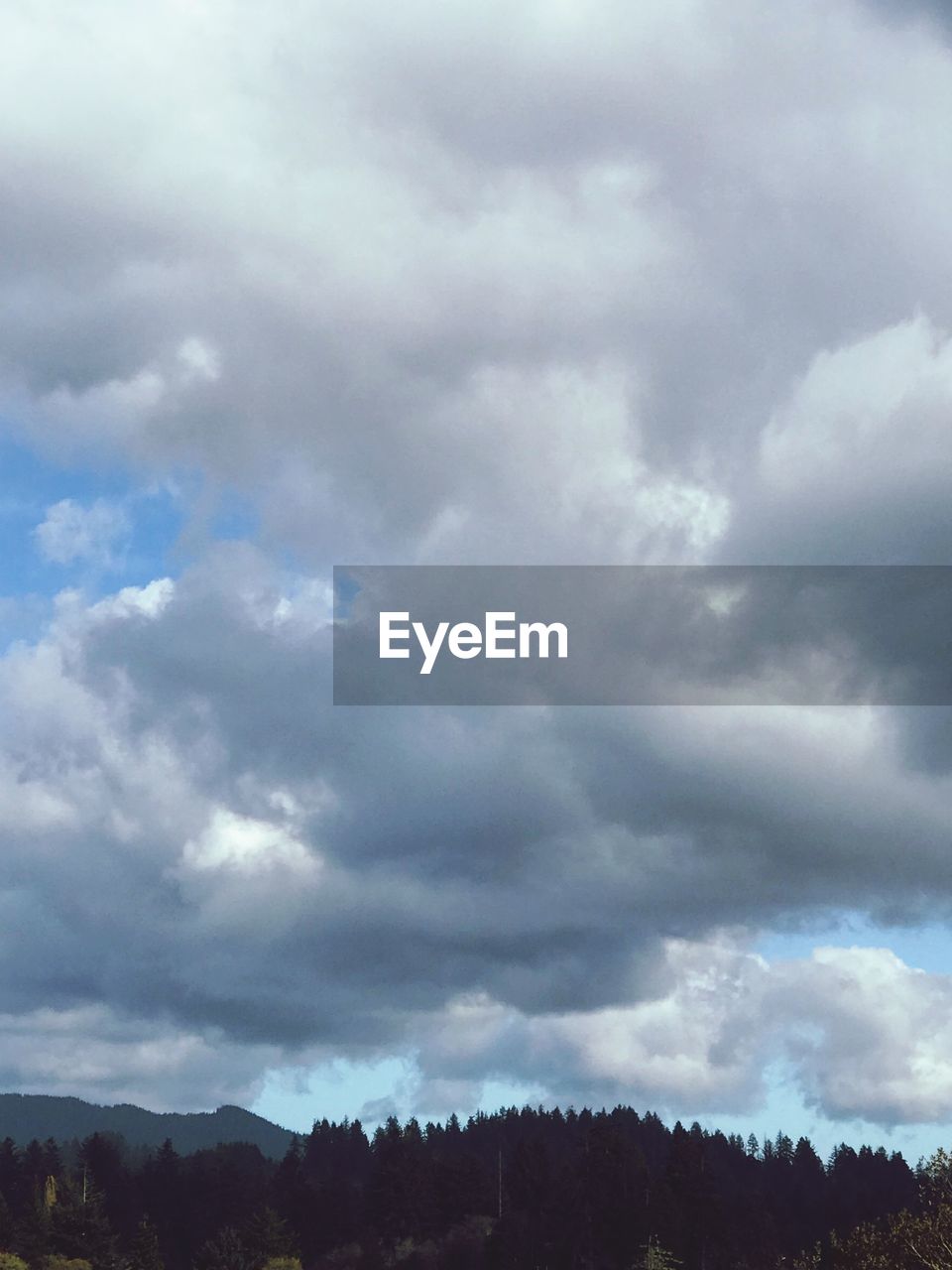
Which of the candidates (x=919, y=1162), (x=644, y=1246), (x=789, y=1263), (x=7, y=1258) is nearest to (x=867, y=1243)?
(x=919, y=1162)

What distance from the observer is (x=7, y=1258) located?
648 feet

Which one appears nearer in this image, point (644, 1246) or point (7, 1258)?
point (644, 1246)

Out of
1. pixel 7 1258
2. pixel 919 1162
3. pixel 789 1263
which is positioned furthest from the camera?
pixel 7 1258

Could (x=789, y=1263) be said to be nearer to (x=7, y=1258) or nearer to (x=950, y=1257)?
(x=950, y=1257)

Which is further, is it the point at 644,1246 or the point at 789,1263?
the point at 644,1246

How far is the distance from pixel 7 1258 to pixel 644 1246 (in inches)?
3139

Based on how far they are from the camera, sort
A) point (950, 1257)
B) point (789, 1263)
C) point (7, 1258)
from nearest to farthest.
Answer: point (950, 1257) → point (789, 1263) → point (7, 1258)

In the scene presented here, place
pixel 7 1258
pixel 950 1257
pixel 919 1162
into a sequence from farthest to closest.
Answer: pixel 7 1258
pixel 919 1162
pixel 950 1257

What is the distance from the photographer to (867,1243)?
10088 cm

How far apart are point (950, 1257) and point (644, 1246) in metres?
93.0

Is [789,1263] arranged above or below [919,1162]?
below

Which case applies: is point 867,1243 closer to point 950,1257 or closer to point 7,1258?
point 950,1257

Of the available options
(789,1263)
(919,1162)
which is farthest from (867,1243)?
(789,1263)

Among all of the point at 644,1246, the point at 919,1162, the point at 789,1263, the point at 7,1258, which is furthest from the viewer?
the point at 7,1258
